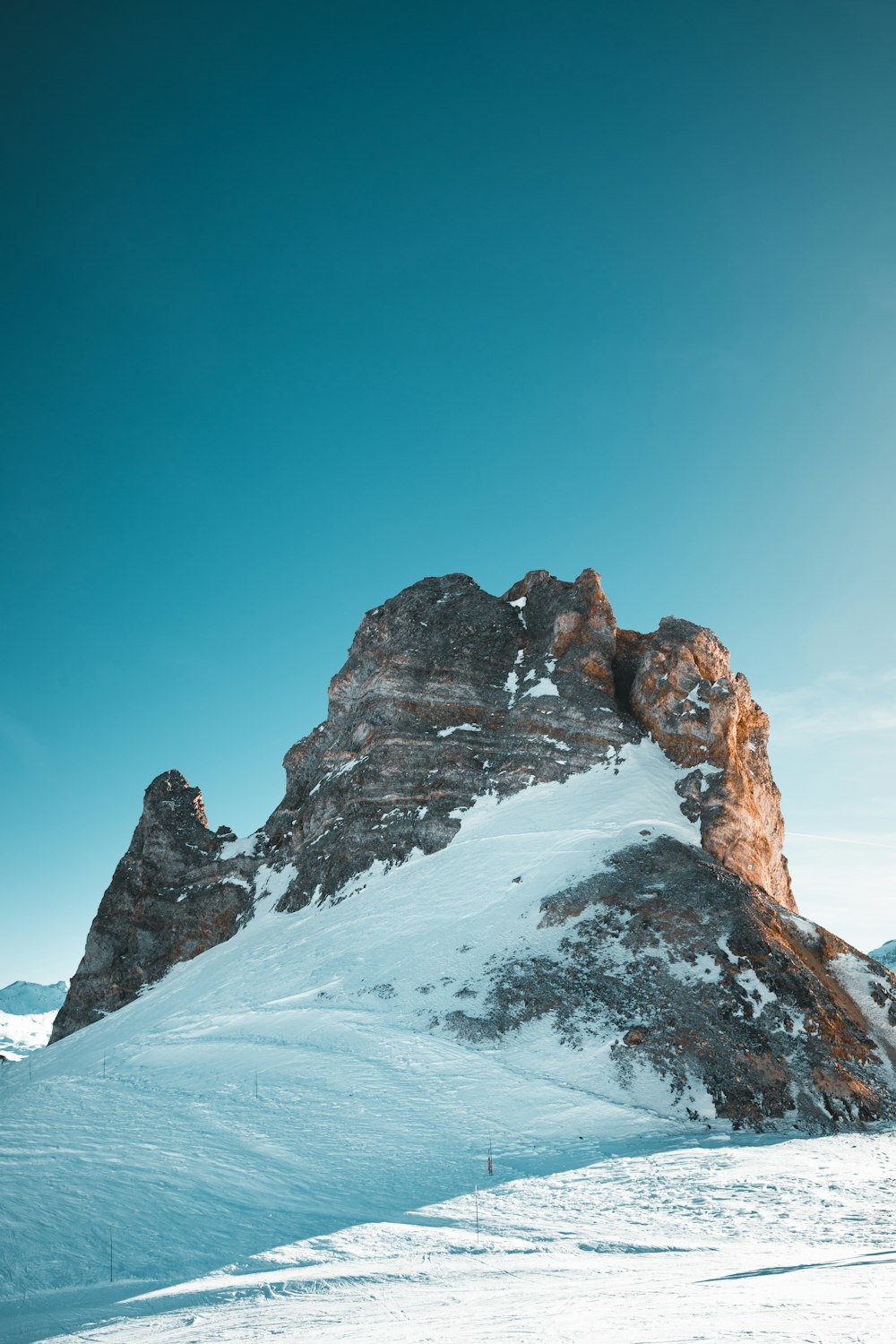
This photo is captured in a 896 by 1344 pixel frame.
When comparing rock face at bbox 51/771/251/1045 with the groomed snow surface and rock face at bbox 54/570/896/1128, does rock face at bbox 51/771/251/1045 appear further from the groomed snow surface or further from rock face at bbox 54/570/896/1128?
the groomed snow surface

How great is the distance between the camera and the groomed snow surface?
898 centimetres

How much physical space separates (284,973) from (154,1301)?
91.5ft

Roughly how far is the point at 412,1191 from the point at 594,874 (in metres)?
18.6

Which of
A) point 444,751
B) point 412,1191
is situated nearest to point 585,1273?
point 412,1191

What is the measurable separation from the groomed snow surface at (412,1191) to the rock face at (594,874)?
5.69ft

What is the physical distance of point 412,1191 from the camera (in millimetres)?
15383

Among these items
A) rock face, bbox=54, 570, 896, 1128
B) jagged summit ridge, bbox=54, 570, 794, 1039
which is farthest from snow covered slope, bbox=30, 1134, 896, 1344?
jagged summit ridge, bbox=54, 570, 794, 1039

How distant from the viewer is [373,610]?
56438mm

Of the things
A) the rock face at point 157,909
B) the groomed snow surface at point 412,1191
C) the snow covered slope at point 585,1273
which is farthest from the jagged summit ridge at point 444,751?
the snow covered slope at point 585,1273

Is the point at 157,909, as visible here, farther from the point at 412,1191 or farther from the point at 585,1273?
the point at 585,1273

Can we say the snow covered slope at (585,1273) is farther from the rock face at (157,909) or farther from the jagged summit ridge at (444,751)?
the rock face at (157,909)

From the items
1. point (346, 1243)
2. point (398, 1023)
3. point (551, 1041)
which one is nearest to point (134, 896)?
point (398, 1023)

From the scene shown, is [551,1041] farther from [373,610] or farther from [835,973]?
[373,610]

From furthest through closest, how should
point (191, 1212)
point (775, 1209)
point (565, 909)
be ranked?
point (565, 909)
point (775, 1209)
point (191, 1212)
